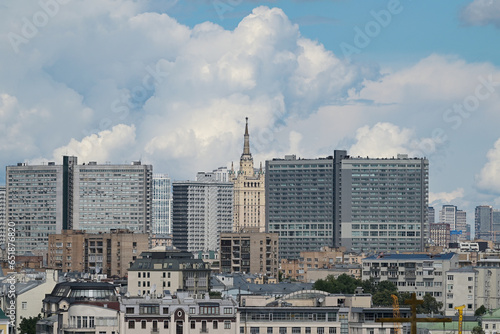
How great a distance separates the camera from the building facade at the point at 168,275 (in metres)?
158

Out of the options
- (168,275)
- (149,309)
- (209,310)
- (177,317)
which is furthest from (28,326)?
(168,275)

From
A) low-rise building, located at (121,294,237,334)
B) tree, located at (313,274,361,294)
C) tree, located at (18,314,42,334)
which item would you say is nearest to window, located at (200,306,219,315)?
low-rise building, located at (121,294,237,334)

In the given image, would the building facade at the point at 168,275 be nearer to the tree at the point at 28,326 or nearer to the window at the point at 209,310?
the tree at the point at 28,326

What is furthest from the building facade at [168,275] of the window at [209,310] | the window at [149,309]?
the window at [209,310]

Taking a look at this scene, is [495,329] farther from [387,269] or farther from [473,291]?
[387,269]

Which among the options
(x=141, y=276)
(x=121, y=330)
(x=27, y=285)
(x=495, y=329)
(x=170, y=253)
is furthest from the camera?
(x=170, y=253)

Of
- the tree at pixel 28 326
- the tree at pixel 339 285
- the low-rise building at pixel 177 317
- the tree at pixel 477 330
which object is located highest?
the low-rise building at pixel 177 317

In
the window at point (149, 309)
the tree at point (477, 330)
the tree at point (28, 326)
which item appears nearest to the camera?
the window at point (149, 309)

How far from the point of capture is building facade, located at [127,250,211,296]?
158000 millimetres

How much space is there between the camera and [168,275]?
16025cm


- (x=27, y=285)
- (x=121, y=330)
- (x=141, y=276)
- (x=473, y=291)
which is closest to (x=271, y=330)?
(x=121, y=330)

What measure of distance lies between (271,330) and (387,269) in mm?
86864

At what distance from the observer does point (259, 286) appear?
160750 mm

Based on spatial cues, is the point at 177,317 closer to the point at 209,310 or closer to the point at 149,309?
the point at 149,309
